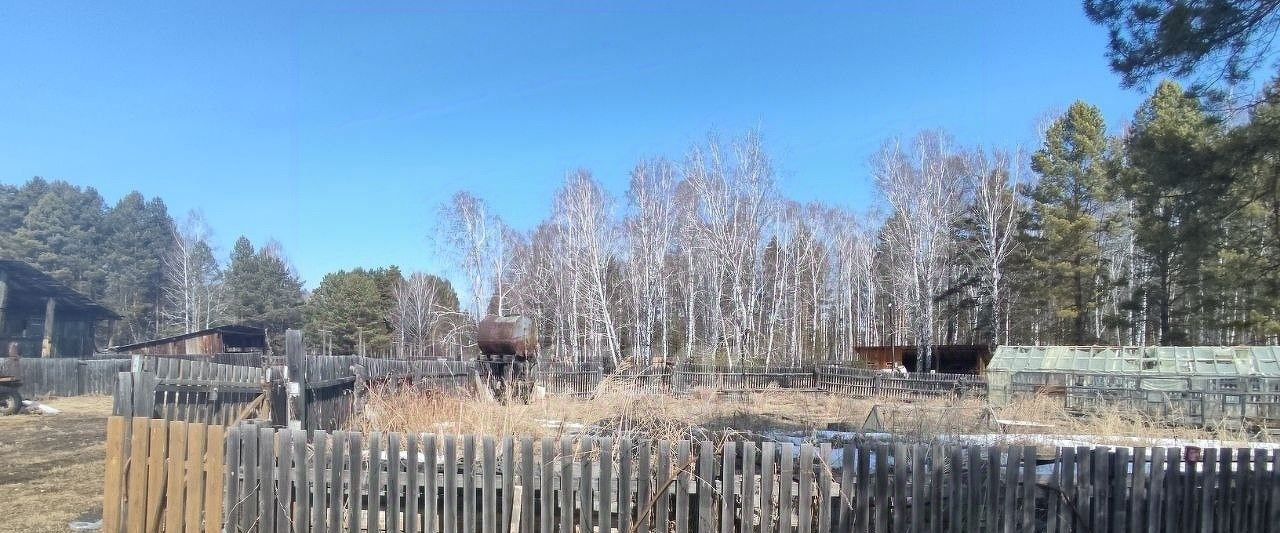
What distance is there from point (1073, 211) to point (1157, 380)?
17.5 metres

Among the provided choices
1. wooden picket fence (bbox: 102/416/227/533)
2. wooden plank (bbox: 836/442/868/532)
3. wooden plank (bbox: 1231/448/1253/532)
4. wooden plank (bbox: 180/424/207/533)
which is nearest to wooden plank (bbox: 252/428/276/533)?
wooden picket fence (bbox: 102/416/227/533)

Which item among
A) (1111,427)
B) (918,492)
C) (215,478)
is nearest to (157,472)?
(215,478)

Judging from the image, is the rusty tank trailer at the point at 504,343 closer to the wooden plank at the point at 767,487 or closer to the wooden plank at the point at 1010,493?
the wooden plank at the point at 767,487

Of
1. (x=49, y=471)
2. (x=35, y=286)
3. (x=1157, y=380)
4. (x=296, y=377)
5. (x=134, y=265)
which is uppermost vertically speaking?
(x=134, y=265)

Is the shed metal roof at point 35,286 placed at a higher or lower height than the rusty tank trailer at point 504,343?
higher

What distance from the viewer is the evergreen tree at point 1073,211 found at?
31391 mm

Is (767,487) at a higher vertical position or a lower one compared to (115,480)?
higher

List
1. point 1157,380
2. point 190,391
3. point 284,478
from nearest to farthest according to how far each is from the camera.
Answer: point 284,478 → point 190,391 → point 1157,380

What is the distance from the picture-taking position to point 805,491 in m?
4.04

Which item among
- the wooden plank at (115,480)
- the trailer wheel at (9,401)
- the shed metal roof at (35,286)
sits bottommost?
the trailer wheel at (9,401)

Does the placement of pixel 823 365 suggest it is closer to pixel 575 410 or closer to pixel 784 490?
pixel 575 410

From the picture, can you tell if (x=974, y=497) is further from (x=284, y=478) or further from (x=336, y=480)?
(x=284, y=478)

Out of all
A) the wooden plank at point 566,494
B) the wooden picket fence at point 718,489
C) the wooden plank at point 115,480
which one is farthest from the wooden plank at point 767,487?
the wooden plank at point 115,480

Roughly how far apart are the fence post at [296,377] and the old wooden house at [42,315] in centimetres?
2863
